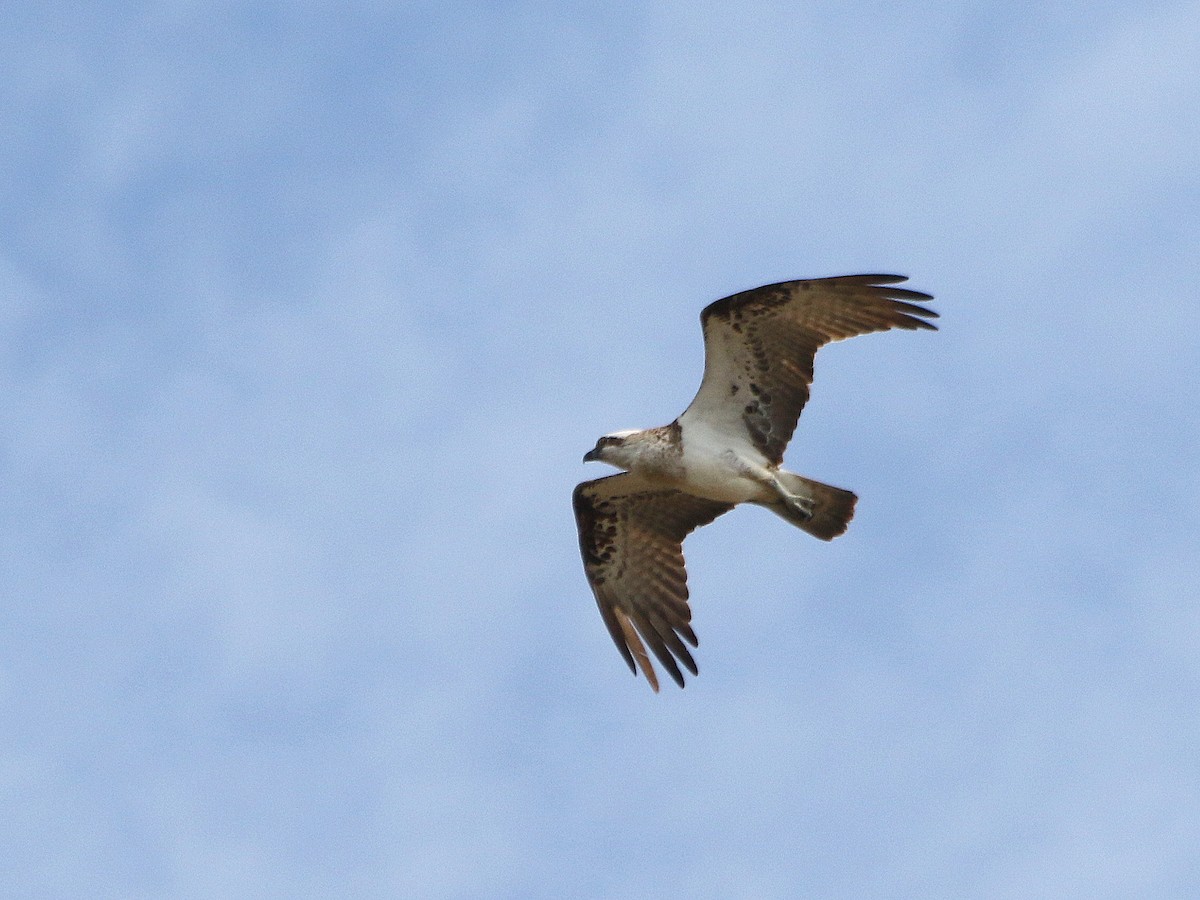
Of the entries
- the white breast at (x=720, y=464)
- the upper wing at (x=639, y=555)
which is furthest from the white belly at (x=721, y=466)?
the upper wing at (x=639, y=555)

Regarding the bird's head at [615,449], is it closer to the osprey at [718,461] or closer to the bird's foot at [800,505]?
the osprey at [718,461]

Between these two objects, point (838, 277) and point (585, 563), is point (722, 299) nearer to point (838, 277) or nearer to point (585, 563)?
point (838, 277)

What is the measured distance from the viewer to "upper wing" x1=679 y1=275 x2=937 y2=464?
1642 centimetres

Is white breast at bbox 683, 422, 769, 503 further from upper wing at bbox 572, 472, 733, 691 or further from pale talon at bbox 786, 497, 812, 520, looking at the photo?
upper wing at bbox 572, 472, 733, 691

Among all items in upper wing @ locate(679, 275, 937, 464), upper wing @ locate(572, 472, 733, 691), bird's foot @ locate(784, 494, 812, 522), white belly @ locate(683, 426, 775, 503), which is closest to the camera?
upper wing @ locate(679, 275, 937, 464)

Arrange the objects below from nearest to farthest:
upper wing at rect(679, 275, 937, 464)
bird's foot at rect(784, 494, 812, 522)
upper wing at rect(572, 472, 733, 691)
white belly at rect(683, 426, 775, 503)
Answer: upper wing at rect(679, 275, 937, 464) < white belly at rect(683, 426, 775, 503) < bird's foot at rect(784, 494, 812, 522) < upper wing at rect(572, 472, 733, 691)

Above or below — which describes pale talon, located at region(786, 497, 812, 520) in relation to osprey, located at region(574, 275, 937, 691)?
below

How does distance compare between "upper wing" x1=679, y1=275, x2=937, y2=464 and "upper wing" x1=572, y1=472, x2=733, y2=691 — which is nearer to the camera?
"upper wing" x1=679, y1=275, x2=937, y2=464

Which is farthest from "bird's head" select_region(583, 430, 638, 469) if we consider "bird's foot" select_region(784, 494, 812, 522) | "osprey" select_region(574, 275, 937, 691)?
"bird's foot" select_region(784, 494, 812, 522)

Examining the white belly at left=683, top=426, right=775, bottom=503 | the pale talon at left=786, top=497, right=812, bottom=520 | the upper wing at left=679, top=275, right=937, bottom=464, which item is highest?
the upper wing at left=679, top=275, right=937, bottom=464

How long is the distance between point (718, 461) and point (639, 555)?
154 cm

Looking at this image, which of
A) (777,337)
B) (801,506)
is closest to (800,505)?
(801,506)

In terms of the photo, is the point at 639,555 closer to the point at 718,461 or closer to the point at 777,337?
the point at 718,461

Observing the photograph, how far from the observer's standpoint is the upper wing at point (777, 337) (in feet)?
53.9
